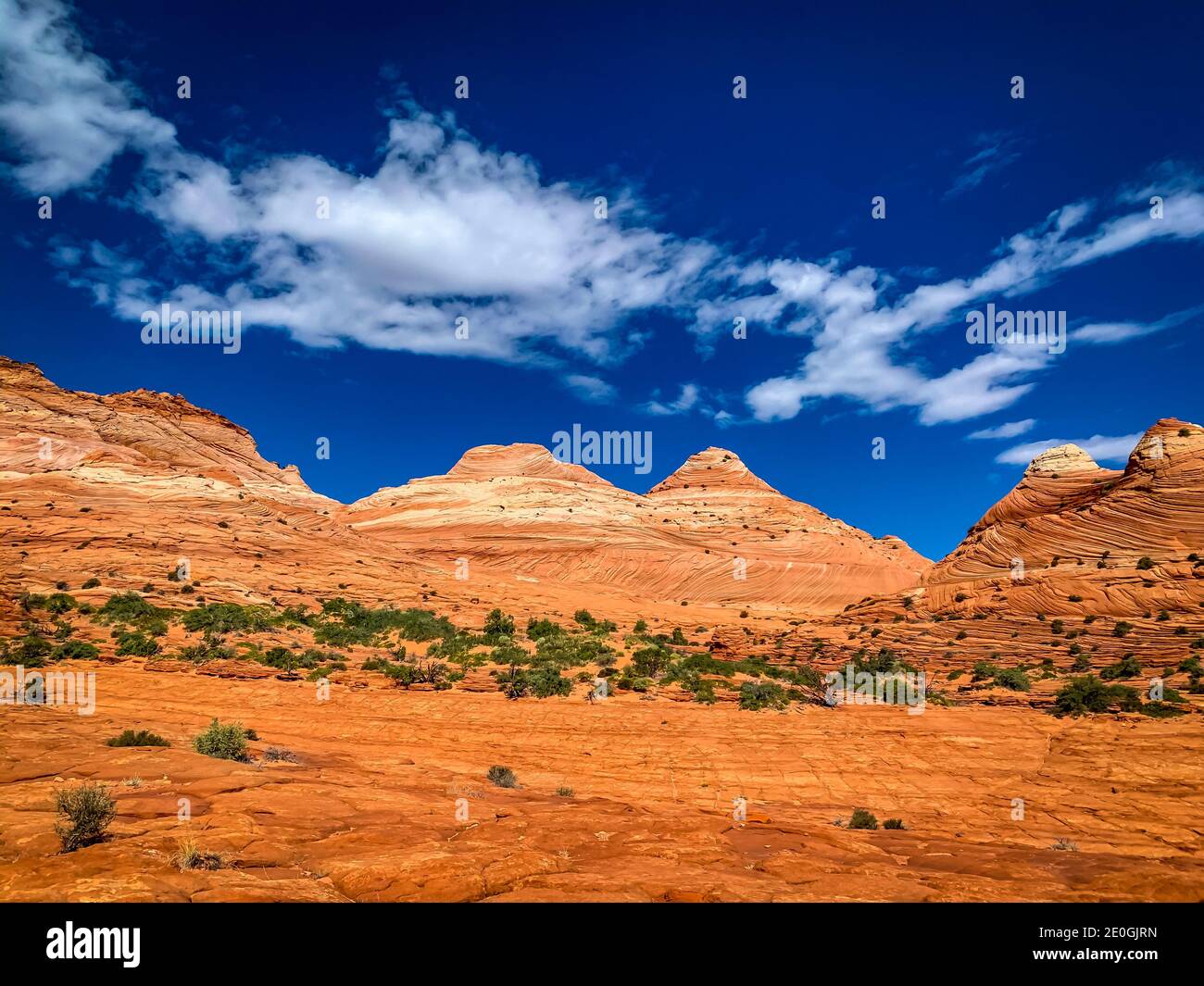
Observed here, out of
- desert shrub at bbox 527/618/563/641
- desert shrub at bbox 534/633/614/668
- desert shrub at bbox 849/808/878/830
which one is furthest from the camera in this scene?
desert shrub at bbox 527/618/563/641

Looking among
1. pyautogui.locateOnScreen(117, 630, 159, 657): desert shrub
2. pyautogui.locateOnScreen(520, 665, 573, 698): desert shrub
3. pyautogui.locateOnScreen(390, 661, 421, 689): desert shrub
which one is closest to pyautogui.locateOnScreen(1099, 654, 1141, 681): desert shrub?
pyautogui.locateOnScreen(520, 665, 573, 698): desert shrub

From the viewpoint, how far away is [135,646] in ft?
70.2

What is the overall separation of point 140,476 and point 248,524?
10.9 m

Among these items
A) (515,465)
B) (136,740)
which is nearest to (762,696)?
(136,740)

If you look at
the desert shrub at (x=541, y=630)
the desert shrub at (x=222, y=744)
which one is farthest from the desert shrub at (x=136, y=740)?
the desert shrub at (x=541, y=630)

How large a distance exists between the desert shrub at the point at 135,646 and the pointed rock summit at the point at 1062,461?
197 ft

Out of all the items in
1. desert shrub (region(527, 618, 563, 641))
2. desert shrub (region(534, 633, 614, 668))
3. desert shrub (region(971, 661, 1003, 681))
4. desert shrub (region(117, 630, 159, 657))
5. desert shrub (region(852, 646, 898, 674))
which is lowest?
desert shrub (region(852, 646, 898, 674))

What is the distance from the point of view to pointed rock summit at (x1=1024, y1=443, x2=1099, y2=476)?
169 ft

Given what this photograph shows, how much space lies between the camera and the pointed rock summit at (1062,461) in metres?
51.5

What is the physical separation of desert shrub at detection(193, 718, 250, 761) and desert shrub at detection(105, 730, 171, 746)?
54 cm

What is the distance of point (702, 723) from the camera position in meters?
17.1

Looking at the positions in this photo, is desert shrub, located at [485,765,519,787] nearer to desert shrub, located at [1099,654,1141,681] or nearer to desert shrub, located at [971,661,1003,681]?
desert shrub, located at [971,661,1003,681]
